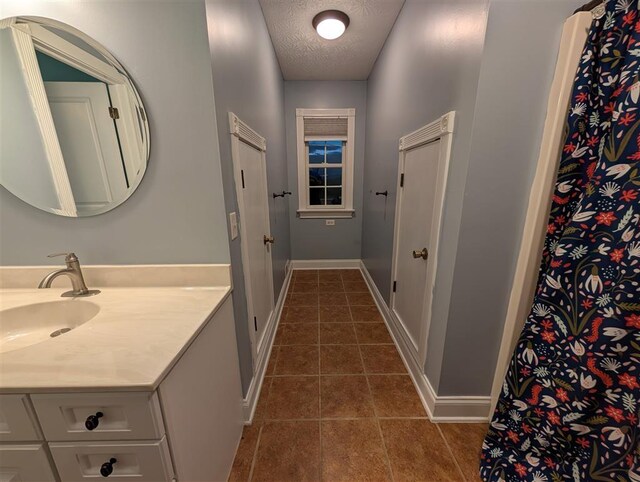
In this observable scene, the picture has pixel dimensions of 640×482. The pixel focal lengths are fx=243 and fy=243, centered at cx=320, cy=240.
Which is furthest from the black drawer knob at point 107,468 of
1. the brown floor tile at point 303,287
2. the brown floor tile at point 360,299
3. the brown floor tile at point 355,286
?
the brown floor tile at point 355,286

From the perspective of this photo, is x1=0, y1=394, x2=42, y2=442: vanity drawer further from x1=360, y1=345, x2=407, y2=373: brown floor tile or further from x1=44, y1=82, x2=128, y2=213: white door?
x1=360, y1=345, x2=407, y2=373: brown floor tile

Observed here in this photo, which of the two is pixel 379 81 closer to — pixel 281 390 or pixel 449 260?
pixel 449 260

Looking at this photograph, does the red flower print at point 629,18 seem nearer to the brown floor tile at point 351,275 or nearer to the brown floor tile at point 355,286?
the brown floor tile at point 355,286

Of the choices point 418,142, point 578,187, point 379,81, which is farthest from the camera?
point 379,81

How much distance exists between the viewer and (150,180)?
105 cm

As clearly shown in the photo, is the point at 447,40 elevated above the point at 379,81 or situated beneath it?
situated beneath

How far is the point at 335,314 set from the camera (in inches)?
98.6

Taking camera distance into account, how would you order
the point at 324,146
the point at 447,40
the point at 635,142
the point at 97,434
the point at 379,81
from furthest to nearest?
the point at 324,146, the point at 379,81, the point at 447,40, the point at 635,142, the point at 97,434

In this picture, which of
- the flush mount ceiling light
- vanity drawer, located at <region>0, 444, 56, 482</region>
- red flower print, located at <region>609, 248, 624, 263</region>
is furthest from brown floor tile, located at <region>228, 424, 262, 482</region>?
the flush mount ceiling light

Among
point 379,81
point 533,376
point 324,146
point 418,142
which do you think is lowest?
point 533,376

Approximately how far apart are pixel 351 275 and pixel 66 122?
10.1 ft

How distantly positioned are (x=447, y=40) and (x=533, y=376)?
1596 millimetres

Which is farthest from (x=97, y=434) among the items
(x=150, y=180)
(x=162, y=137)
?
(x=162, y=137)

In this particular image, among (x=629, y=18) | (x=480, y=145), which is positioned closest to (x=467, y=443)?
(x=480, y=145)
